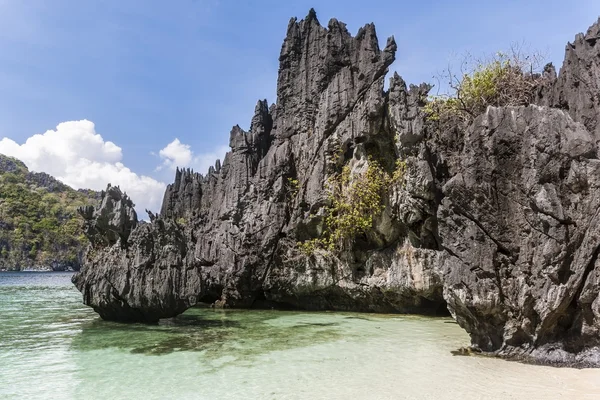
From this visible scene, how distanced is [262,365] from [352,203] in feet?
31.7

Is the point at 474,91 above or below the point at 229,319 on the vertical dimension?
above

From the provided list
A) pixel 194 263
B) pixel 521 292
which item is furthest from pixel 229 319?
pixel 521 292

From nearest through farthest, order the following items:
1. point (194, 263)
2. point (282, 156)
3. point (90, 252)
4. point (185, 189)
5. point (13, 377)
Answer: point (13, 377)
point (194, 263)
point (90, 252)
point (282, 156)
point (185, 189)

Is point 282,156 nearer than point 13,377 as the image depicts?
No

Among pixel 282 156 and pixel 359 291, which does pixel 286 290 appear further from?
pixel 282 156

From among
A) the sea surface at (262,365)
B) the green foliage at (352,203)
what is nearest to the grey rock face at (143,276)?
the sea surface at (262,365)

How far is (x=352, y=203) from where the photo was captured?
16250 mm

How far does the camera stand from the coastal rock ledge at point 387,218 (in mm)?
7055

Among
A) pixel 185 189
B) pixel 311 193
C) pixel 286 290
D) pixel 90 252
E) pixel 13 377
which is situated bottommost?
pixel 13 377

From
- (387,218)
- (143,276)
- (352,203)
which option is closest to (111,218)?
(143,276)

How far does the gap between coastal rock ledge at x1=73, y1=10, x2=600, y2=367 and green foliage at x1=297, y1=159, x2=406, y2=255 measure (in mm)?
121

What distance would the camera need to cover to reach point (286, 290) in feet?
59.1

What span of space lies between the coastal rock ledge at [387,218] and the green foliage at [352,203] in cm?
12

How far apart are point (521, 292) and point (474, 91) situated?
7.94m
